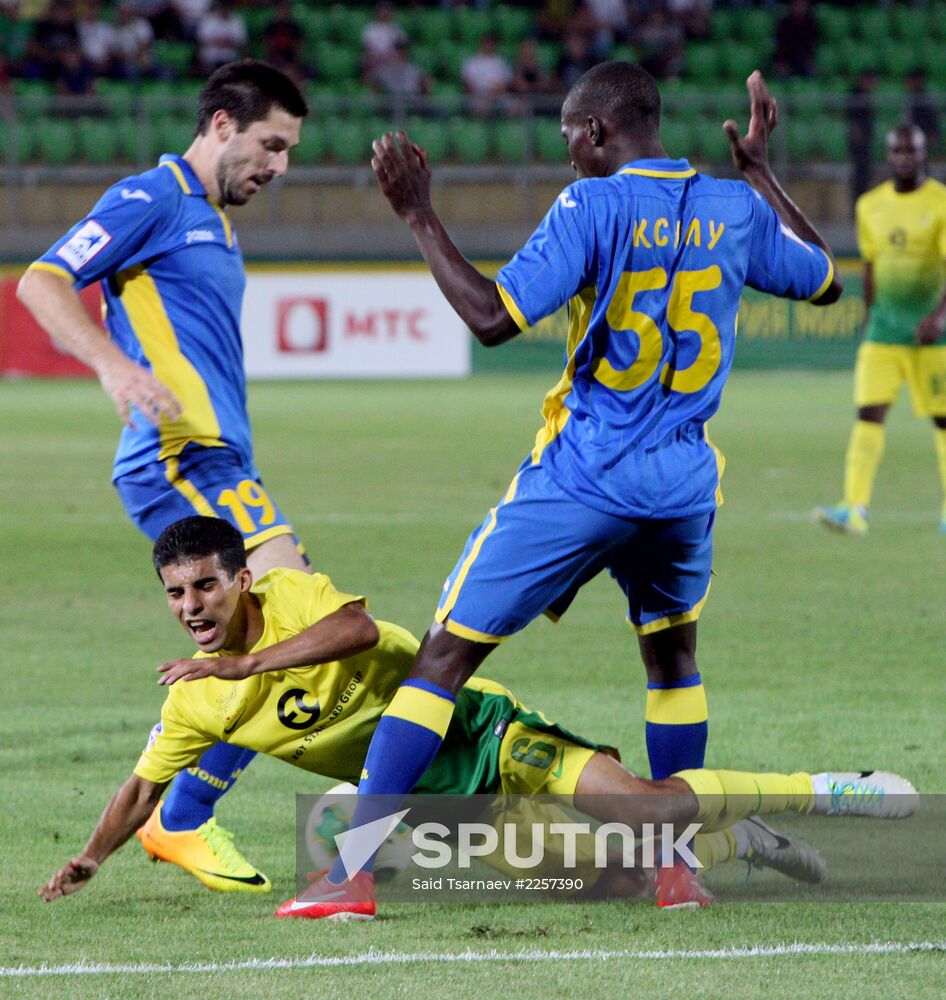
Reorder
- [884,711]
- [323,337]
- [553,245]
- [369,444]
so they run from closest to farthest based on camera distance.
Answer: [553,245] < [884,711] < [369,444] < [323,337]

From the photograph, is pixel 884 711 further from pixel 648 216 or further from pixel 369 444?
pixel 369 444

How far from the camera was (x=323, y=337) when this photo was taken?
23078mm

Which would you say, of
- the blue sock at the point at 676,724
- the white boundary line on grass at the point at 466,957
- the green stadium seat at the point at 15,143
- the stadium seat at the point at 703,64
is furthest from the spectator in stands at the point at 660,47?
the white boundary line on grass at the point at 466,957

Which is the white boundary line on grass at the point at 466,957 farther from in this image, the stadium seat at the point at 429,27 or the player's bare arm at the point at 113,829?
the stadium seat at the point at 429,27

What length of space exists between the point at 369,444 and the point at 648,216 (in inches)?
469

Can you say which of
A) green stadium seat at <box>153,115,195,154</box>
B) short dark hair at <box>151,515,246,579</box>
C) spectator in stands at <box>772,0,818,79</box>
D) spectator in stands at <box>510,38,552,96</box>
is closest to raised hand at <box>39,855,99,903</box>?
short dark hair at <box>151,515,246,579</box>

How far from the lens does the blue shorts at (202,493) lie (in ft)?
15.9

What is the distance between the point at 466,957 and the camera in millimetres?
3680

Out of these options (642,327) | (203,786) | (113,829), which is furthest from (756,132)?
(113,829)

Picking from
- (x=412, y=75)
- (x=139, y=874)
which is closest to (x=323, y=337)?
(x=412, y=75)

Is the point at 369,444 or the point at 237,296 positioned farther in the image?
the point at 369,444

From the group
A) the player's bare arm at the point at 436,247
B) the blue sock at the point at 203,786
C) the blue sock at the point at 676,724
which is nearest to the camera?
the player's bare arm at the point at 436,247

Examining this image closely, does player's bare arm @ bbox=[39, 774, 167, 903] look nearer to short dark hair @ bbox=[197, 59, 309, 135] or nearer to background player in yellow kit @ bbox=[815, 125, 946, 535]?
short dark hair @ bbox=[197, 59, 309, 135]

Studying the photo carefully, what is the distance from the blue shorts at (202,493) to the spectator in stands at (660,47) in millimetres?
21425
